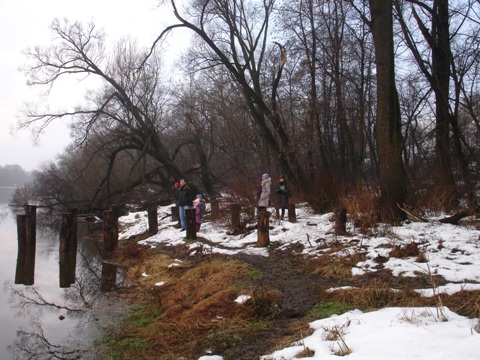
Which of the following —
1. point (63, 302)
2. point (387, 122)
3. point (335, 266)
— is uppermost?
point (387, 122)

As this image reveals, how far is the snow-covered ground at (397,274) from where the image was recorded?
10.1 feet

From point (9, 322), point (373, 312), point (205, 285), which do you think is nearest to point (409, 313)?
point (373, 312)

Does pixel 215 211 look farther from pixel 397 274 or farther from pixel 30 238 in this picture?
pixel 397 274

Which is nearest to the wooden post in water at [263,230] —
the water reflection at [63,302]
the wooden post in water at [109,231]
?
the water reflection at [63,302]

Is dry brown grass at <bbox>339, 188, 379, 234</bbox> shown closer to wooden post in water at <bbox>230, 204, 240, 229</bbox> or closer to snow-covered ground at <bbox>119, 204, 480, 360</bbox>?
snow-covered ground at <bbox>119, 204, 480, 360</bbox>

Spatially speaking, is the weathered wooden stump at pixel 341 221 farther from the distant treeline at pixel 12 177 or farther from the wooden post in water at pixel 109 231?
the distant treeline at pixel 12 177

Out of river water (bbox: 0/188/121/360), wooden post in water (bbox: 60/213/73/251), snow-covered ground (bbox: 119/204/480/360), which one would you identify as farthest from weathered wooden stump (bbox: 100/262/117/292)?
snow-covered ground (bbox: 119/204/480/360)

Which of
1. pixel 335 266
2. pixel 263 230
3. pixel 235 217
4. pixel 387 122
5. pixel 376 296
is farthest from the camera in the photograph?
pixel 235 217

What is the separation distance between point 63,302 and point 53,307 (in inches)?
12.8

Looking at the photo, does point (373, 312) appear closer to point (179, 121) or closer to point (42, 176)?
point (42, 176)

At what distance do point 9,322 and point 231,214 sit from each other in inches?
260

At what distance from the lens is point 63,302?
8.06 metres

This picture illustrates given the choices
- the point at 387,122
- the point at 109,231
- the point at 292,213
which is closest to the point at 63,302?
the point at 109,231

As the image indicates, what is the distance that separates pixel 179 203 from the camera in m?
13.1
